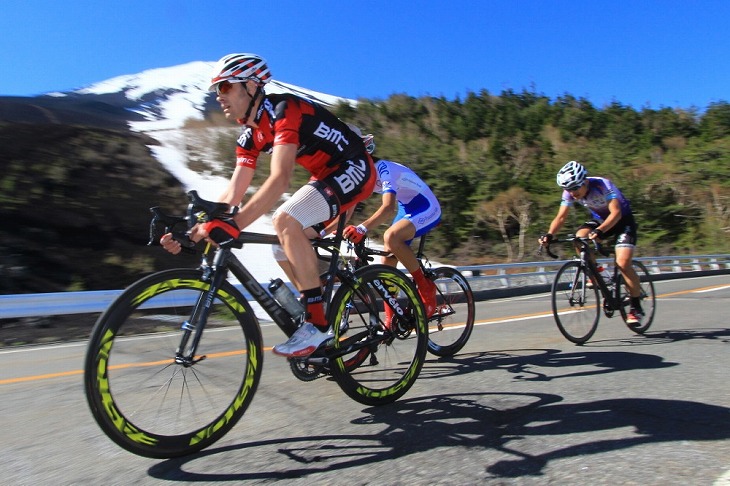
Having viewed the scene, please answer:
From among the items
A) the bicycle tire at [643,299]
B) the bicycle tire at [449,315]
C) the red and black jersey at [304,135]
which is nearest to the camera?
the red and black jersey at [304,135]

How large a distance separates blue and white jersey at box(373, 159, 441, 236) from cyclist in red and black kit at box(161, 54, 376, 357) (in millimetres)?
1382

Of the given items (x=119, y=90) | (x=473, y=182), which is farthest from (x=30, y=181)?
(x=119, y=90)

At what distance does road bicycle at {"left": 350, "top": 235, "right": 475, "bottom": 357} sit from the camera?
539 centimetres

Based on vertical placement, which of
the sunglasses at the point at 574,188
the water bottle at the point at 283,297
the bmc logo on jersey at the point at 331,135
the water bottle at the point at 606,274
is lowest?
the water bottle at the point at 606,274

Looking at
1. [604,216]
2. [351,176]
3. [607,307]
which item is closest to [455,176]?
[604,216]

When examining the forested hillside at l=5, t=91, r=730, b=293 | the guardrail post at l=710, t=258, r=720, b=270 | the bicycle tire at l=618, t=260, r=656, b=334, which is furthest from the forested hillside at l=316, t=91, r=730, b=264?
the bicycle tire at l=618, t=260, r=656, b=334

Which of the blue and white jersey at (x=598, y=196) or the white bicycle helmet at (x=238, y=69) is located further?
the blue and white jersey at (x=598, y=196)

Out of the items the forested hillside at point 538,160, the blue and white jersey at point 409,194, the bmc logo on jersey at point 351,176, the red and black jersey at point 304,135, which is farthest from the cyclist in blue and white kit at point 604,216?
the forested hillside at point 538,160

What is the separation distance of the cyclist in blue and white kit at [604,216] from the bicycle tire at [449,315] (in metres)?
1.29

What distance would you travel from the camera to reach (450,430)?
10.1ft

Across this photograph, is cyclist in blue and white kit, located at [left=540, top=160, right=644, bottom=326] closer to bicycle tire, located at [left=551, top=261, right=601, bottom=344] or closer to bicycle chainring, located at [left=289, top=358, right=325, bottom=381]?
bicycle tire, located at [left=551, top=261, right=601, bottom=344]

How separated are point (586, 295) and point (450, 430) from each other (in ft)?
13.0

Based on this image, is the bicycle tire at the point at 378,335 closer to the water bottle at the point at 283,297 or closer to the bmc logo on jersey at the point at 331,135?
the water bottle at the point at 283,297

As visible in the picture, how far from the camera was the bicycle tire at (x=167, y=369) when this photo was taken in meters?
2.49
